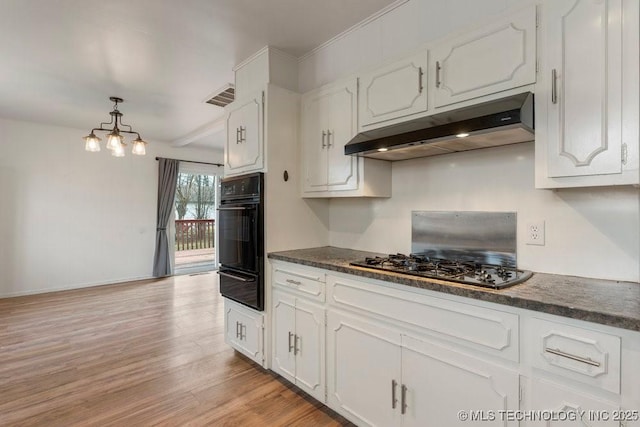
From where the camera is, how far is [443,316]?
1.38 m

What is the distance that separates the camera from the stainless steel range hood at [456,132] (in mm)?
1363

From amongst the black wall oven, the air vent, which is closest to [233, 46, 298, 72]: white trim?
the air vent

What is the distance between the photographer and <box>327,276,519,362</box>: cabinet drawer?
1.21 meters

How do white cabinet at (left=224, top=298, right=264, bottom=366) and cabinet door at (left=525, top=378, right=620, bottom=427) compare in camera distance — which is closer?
cabinet door at (left=525, top=378, right=620, bottom=427)

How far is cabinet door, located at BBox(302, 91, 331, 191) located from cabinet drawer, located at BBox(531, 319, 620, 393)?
1601 millimetres

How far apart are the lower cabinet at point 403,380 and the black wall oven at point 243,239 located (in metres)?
0.74

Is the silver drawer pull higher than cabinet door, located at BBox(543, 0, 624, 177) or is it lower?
lower

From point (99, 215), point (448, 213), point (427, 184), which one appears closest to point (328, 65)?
point (427, 184)

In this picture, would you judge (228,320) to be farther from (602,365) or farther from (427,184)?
(602,365)

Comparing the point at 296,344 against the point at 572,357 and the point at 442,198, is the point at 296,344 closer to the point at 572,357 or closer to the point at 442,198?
the point at 442,198

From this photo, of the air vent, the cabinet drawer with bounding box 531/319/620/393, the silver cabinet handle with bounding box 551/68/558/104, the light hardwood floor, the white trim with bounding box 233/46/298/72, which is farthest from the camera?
the air vent

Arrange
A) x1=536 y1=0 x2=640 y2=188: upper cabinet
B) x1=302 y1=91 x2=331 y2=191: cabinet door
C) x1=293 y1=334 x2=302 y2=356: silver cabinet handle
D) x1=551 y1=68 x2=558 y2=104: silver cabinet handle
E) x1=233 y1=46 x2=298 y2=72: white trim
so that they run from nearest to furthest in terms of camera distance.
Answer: x1=536 y1=0 x2=640 y2=188: upper cabinet
x1=551 y1=68 x2=558 y2=104: silver cabinet handle
x1=293 y1=334 x2=302 y2=356: silver cabinet handle
x1=302 y1=91 x2=331 y2=191: cabinet door
x1=233 y1=46 x2=298 y2=72: white trim

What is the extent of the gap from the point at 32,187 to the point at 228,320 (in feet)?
13.3

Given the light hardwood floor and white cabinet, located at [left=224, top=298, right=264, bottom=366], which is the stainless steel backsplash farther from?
white cabinet, located at [left=224, top=298, right=264, bottom=366]
